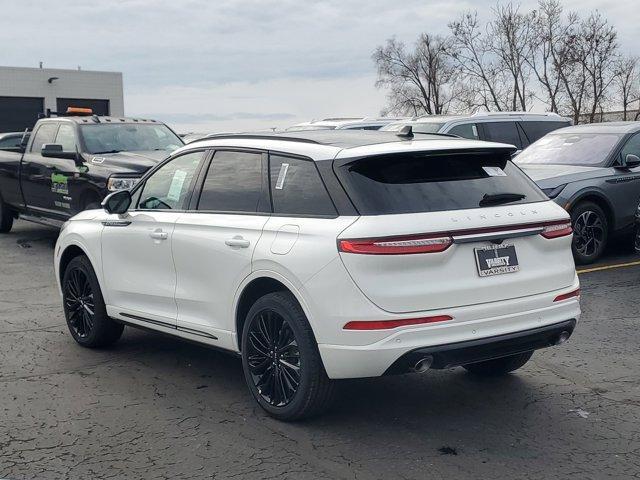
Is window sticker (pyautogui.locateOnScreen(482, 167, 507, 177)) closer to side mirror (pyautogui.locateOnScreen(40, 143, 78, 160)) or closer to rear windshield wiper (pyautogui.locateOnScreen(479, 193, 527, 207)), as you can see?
rear windshield wiper (pyautogui.locateOnScreen(479, 193, 527, 207))

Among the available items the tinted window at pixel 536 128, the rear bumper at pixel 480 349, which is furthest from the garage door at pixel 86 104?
the rear bumper at pixel 480 349

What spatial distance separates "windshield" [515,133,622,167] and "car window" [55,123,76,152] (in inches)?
250

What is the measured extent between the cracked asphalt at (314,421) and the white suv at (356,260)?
1.05 ft

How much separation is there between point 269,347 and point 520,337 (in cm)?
145

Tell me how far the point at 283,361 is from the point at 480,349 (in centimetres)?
114

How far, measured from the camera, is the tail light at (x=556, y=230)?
5.31m

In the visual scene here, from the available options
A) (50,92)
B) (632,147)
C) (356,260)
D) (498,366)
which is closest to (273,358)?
(356,260)

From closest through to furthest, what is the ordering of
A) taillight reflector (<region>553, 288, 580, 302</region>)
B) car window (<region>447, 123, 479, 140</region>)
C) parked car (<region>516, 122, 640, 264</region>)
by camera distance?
1. taillight reflector (<region>553, 288, 580, 302</region>)
2. parked car (<region>516, 122, 640, 264</region>)
3. car window (<region>447, 123, 479, 140</region>)

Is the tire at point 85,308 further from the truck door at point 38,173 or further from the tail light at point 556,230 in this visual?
the truck door at point 38,173

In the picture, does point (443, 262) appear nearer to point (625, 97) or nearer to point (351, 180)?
point (351, 180)

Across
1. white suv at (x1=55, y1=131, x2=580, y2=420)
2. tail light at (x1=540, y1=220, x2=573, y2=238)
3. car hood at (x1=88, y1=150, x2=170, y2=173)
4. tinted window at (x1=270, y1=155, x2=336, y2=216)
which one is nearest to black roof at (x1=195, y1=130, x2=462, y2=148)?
white suv at (x1=55, y1=131, x2=580, y2=420)

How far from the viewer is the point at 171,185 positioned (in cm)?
648

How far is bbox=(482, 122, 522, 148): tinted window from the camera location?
15555 mm

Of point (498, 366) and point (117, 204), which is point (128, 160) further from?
point (498, 366)
